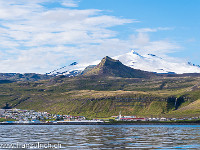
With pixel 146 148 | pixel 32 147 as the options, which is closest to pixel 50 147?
pixel 32 147

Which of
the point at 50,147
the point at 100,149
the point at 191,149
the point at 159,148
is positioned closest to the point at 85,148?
the point at 100,149

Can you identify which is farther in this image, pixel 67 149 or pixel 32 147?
pixel 32 147

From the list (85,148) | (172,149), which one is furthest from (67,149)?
(172,149)

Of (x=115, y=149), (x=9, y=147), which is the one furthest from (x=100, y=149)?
(x=9, y=147)

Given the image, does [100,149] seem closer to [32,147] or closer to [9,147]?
[32,147]

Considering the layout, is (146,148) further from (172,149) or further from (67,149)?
(67,149)

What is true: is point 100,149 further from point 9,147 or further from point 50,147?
point 9,147

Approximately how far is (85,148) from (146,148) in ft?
40.0

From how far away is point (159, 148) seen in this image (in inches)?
2783

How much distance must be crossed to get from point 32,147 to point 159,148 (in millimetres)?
26104

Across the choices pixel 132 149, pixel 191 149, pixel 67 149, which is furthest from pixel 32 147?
pixel 191 149

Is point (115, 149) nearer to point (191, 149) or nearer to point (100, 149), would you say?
point (100, 149)

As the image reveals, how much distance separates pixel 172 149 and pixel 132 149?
7.96m

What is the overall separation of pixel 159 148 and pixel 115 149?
8966mm
